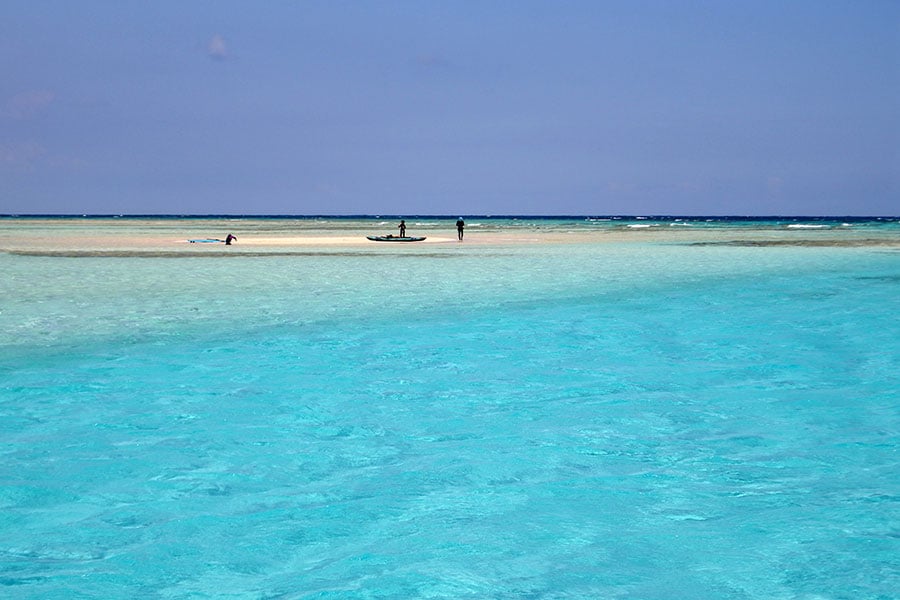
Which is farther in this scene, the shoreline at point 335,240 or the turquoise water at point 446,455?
the shoreline at point 335,240

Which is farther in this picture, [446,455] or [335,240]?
[335,240]

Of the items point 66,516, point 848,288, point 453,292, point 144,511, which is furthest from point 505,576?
point 848,288

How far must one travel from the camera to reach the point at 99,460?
25.8 ft

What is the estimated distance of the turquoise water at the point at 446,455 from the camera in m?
5.53

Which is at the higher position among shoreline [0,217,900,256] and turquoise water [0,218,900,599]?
shoreline [0,217,900,256]

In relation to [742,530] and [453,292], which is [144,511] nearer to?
[742,530]

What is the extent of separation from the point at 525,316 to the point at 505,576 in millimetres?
13164

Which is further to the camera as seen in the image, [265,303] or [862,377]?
[265,303]

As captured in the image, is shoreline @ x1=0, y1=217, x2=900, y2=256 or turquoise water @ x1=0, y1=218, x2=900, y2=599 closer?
turquoise water @ x1=0, y1=218, x2=900, y2=599

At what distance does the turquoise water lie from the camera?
553 centimetres

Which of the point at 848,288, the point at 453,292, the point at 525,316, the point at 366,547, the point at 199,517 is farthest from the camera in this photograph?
the point at 848,288

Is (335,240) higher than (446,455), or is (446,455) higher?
(335,240)

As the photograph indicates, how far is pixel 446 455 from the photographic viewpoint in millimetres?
8070

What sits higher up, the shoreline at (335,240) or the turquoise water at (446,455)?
the shoreline at (335,240)
